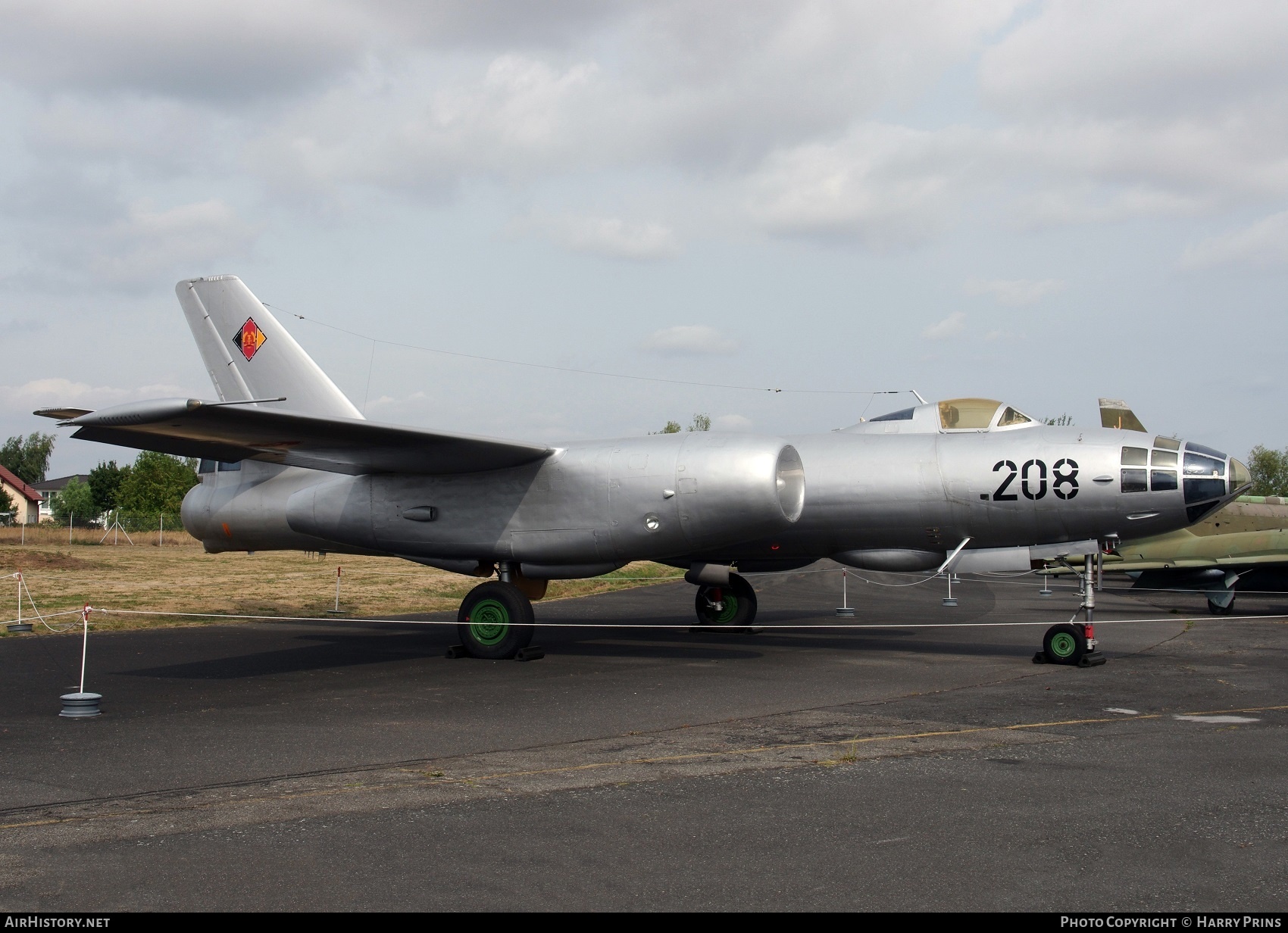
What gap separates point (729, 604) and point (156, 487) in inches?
2420

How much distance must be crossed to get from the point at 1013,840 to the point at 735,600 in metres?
10.3

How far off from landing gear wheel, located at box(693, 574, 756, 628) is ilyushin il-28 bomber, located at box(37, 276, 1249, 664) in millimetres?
1484

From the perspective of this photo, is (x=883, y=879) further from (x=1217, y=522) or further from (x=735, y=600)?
(x=1217, y=522)

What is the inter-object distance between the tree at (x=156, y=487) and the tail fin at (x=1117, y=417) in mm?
60146

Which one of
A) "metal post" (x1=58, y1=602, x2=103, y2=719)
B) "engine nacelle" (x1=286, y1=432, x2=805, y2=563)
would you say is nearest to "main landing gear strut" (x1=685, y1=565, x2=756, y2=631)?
"engine nacelle" (x1=286, y1=432, x2=805, y2=563)

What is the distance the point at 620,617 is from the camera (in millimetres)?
17516

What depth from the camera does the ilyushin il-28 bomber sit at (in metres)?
10.6

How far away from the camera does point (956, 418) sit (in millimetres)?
11828

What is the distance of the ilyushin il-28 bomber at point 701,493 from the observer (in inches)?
418

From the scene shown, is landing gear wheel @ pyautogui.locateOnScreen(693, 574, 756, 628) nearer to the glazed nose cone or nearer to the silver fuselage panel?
the silver fuselage panel

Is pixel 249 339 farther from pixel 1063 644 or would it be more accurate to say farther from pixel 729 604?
pixel 1063 644

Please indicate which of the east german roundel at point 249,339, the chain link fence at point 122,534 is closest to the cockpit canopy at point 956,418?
the east german roundel at point 249,339

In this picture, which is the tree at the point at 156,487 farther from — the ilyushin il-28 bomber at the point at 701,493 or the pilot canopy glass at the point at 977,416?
the pilot canopy glass at the point at 977,416

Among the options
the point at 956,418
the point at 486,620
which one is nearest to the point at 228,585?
the point at 486,620
